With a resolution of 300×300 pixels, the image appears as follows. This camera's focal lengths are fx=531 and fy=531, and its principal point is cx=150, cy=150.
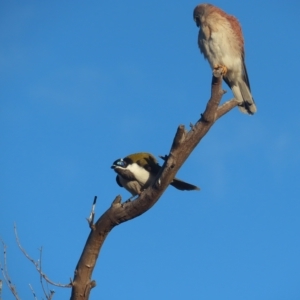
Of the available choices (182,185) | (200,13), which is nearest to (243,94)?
(200,13)

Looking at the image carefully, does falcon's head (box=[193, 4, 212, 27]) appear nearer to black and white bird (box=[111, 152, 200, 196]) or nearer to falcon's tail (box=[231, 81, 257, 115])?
falcon's tail (box=[231, 81, 257, 115])

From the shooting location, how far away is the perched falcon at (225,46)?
6184 mm

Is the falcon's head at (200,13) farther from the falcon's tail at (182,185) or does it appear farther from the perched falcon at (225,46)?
the falcon's tail at (182,185)

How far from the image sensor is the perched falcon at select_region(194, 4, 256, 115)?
618 cm

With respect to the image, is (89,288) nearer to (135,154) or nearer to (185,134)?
(185,134)

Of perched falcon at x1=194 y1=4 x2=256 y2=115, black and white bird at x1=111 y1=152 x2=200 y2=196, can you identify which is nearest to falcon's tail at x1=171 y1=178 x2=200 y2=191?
Result: black and white bird at x1=111 y1=152 x2=200 y2=196

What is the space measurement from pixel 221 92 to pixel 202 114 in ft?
1.09

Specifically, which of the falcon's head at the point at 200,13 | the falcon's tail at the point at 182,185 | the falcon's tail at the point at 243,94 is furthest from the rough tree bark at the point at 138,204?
the falcon's head at the point at 200,13

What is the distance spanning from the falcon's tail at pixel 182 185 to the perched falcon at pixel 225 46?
4.36 ft

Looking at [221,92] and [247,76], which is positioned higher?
[247,76]

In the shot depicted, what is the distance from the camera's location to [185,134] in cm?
371

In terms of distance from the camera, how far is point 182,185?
5137 millimetres

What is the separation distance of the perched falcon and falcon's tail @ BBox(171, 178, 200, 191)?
4.36 feet

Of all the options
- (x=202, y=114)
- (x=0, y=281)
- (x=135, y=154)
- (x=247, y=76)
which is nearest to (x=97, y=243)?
(x=0, y=281)
